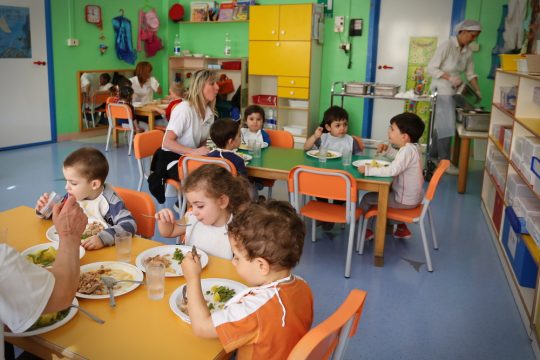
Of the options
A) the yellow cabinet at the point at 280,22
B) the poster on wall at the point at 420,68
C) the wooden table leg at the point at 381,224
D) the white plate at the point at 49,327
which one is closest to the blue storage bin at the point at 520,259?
the wooden table leg at the point at 381,224

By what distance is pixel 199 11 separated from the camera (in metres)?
8.90

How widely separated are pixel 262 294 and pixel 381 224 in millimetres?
2285

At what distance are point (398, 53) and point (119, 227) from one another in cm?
658

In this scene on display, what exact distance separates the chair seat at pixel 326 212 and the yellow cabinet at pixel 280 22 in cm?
457

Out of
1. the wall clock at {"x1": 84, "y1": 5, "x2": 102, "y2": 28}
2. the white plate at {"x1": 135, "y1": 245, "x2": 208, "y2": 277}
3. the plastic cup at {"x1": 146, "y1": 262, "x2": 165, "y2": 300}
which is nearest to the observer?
the plastic cup at {"x1": 146, "y1": 262, "x2": 165, "y2": 300}

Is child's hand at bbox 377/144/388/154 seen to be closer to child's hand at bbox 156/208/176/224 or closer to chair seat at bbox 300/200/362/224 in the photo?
chair seat at bbox 300/200/362/224

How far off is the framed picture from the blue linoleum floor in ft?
16.4

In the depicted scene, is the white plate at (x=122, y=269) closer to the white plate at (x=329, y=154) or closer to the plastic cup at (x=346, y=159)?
the plastic cup at (x=346, y=159)

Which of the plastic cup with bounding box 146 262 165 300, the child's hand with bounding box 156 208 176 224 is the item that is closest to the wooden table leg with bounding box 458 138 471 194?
the child's hand with bounding box 156 208 176 224

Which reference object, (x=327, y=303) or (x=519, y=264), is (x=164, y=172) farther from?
(x=519, y=264)

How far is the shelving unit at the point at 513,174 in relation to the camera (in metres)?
2.84

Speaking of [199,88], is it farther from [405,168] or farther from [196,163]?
[405,168]

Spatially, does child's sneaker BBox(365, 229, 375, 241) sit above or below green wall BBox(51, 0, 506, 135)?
below

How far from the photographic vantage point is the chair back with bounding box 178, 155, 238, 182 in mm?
3461
